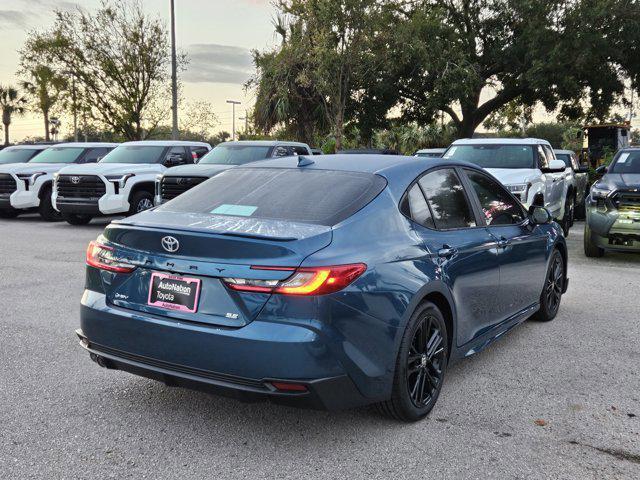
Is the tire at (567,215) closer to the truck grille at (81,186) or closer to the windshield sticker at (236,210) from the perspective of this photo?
the truck grille at (81,186)

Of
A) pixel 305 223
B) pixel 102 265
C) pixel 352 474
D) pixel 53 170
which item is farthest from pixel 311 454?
pixel 53 170

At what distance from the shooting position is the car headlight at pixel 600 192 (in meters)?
9.89

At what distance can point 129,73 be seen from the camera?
31.9 meters

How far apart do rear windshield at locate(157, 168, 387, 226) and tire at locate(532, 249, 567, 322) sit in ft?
9.34

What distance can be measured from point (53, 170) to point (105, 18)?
18.1m

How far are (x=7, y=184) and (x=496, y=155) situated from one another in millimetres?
11557

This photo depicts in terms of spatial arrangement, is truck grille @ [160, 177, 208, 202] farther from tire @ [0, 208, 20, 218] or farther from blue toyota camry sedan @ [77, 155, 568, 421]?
blue toyota camry sedan @ [77, 155, 568, 421]

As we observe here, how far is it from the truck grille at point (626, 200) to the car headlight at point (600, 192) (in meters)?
0.13

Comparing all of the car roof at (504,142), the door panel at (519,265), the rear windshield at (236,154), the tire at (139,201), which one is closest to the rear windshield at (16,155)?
the tire at (139,201)

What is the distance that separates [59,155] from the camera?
56.8 ft

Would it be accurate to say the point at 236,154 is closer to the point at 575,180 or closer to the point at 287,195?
the point at 575,180

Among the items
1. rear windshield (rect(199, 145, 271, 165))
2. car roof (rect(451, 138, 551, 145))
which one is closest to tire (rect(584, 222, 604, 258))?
car roof (rect(451, 138, 551, 145))

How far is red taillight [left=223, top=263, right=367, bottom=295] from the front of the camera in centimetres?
320

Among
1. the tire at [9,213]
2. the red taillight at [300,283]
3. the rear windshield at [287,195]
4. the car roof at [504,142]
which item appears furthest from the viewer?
the tire at [9,213]
